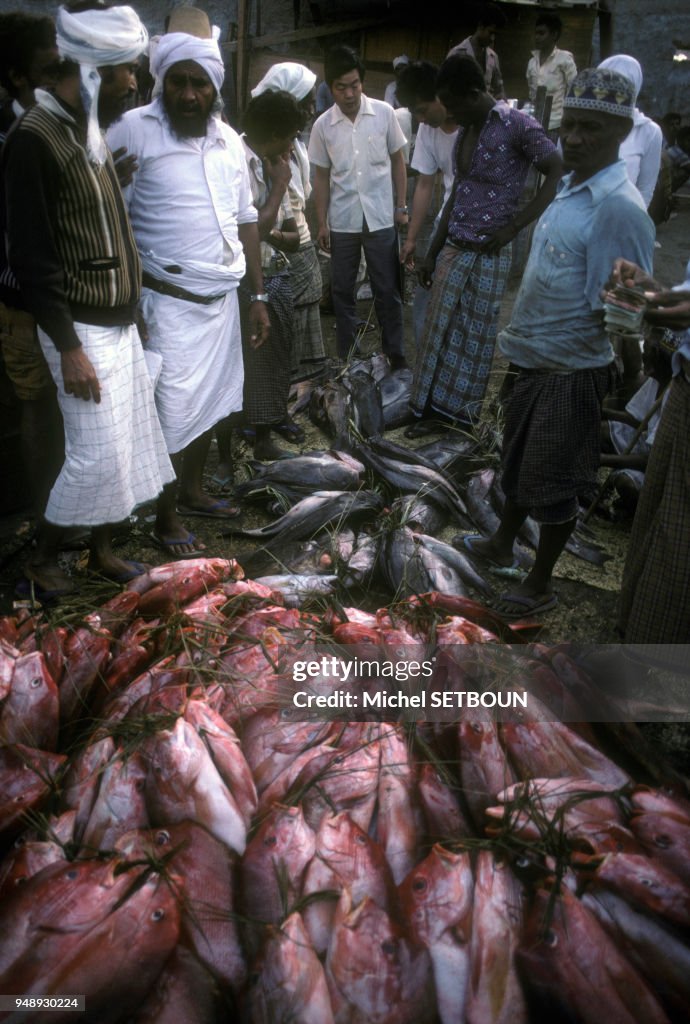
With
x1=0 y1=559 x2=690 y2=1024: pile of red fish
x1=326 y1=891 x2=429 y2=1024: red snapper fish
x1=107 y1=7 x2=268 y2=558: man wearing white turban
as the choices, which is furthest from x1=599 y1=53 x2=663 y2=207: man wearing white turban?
x1=326 y1=891 x2=429 y2=1024: red snapper fish

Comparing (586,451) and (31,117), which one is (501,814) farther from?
(31,117)

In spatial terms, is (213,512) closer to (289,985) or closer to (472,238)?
(472,238)

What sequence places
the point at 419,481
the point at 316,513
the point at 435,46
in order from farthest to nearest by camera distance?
the point at 435,46 → the point at 419,481 → the point at 316,513

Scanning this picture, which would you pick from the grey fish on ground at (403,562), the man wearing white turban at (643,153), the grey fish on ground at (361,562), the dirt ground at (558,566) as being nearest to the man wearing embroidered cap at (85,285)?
the dirt ground at (558,566)

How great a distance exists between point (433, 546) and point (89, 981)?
2.27 metres

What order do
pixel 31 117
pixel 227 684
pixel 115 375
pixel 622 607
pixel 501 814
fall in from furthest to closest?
pixel 115 375
pixel 622 607
pixel 31 117
pixel 227 684
pixel 501 814

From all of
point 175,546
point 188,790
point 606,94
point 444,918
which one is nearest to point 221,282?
point 175,546

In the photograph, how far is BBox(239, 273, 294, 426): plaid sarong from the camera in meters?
4.71

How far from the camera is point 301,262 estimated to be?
16.5 feet

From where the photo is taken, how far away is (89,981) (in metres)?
1.49

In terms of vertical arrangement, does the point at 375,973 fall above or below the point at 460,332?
below

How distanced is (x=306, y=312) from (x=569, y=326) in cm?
251

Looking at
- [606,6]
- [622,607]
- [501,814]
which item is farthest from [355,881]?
[606,6]

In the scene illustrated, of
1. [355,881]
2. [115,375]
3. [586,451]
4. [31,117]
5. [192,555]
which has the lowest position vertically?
[192,555]
